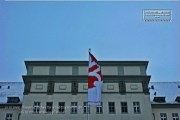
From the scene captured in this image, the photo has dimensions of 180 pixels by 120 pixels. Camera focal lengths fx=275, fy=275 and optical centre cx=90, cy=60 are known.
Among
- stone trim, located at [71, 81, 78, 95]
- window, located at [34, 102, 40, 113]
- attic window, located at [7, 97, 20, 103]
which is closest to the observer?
window, located at [34, 102, 40, 113]

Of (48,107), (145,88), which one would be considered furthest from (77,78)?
(145,88)

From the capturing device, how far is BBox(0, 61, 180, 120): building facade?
1275 inches

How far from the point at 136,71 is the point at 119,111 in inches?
237

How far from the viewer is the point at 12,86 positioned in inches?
1550

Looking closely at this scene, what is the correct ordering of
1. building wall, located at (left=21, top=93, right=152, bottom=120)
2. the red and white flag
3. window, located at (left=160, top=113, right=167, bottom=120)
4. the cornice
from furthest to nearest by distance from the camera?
the cornice < window, located at (left=160, top=113, right=167, bottom=120) < building wall, located at (left=21, top=93, right=152, bottom=120) < the red and white flag

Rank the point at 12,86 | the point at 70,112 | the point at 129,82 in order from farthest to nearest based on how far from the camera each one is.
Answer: the point at 12,86 → the point at 129,82 → the point at 70,112

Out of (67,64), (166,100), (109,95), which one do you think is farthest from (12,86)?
(166,100)

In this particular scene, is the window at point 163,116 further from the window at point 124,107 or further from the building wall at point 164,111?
the window at point 124,107

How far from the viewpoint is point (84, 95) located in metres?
33.5

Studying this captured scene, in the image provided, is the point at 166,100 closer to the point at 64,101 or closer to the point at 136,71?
the point at 136,71

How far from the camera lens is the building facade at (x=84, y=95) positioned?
106 feet

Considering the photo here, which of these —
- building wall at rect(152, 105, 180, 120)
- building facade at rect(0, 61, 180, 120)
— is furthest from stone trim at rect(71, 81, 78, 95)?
building wall at rect(152, 105, 180, 120)

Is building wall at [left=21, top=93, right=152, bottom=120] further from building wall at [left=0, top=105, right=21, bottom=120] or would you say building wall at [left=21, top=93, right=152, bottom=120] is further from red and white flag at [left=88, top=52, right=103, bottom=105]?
red and white flag at [left=88, top=52, right=103, bottom=105]

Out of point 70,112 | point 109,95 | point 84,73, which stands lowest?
point 70,112
